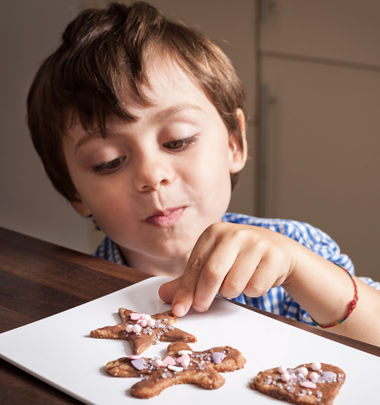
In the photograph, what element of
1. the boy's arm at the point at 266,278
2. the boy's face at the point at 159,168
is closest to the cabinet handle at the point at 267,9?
the boy's face at the point at 159,168

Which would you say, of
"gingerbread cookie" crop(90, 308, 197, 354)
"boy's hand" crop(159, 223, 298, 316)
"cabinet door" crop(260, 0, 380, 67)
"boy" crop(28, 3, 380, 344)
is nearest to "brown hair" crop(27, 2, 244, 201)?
"boy" crop(28, 3, 380, 344)

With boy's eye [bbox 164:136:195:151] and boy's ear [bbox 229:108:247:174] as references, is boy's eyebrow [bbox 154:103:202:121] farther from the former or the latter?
boy's ear [bbox 229:108:247:174]

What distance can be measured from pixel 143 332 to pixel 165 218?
390 mm

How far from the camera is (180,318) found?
1.73 feet

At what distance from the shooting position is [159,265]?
106 cm

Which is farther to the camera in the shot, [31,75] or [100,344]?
[31,75]

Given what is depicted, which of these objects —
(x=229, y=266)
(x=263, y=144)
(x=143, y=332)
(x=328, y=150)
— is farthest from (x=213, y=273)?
(x=263, y=144)

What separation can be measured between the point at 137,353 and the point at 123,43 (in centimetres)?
62

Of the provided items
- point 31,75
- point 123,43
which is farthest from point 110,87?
point 31,75

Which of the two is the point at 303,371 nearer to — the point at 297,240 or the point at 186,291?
the point at 186,291

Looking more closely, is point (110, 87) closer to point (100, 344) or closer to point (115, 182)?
point (115, 182)

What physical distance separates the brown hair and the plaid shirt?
0.18 metres

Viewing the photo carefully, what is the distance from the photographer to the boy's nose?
2.61ft

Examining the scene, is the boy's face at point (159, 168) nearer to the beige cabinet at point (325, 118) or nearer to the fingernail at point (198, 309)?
the fingernail at point (198, 309)
